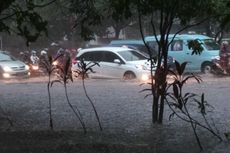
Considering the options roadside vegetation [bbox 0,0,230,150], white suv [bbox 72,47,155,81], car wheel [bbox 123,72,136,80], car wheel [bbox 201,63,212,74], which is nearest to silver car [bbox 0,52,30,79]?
white suv [bbox 72,47,155,81]

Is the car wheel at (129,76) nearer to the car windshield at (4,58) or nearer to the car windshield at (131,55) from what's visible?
the car windshield at (131,55)

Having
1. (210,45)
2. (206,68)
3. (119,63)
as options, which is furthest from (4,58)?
(210,45)

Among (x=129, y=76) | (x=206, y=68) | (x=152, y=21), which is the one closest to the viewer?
(x=152, y=21)

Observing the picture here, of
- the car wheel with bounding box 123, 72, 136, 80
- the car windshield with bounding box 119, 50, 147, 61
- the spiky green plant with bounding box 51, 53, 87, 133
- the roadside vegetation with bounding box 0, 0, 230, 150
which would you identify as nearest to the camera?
the roadside vegetation with bounding box 0, 0, 230, 150

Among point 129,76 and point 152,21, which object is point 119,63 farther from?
point 152,21

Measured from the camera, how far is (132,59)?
24312mm

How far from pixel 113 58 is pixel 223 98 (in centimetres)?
949

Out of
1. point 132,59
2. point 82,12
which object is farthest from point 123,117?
point 132,59

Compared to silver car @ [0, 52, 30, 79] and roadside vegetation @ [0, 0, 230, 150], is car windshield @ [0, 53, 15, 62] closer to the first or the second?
silver car @ [0, 52, 30, 79]

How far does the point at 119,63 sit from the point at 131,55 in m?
0.66

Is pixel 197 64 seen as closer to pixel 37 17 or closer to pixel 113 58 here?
pixel 113 58

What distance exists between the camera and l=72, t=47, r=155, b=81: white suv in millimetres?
23719

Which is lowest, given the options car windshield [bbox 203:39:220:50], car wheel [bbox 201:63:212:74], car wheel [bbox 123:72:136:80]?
car wheel [bbox 123:72:136:80]

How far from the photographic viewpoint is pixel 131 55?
968 inches
